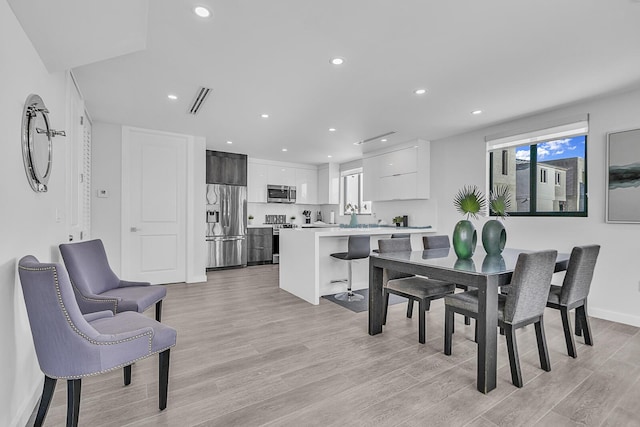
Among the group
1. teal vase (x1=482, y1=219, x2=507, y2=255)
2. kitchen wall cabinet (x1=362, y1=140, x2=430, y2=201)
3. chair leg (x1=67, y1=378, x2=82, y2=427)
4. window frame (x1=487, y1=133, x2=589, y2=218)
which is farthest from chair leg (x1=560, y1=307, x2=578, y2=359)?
chair leg (x1=67, y1=378, x2=82, y2=427)

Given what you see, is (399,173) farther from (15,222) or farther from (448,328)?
(15,222)

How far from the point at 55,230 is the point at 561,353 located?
4150 millimetres

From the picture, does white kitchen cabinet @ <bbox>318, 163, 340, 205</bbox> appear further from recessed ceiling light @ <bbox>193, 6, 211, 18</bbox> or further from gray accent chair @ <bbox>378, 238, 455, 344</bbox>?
recessed ceiling light @ <bbox>193, 6, 211, 18</bbox>

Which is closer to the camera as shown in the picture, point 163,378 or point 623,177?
point 163,378

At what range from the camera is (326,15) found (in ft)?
6.42

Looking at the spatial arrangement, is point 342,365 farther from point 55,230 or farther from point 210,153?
point 210,153

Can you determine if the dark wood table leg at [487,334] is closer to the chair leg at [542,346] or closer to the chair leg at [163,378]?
the chair leg at [542,346]

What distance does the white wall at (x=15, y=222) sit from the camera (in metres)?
1.46

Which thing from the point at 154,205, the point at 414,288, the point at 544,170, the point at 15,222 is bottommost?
the point at 414,288

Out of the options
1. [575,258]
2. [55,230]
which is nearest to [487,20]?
[575,258]

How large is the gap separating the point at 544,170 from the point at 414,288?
8.81ft

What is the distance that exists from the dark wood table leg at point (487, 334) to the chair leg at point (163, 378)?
1.93m

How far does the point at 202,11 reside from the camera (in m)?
1.92

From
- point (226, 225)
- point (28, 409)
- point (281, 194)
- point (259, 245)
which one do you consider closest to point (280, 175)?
point (281, 194)
